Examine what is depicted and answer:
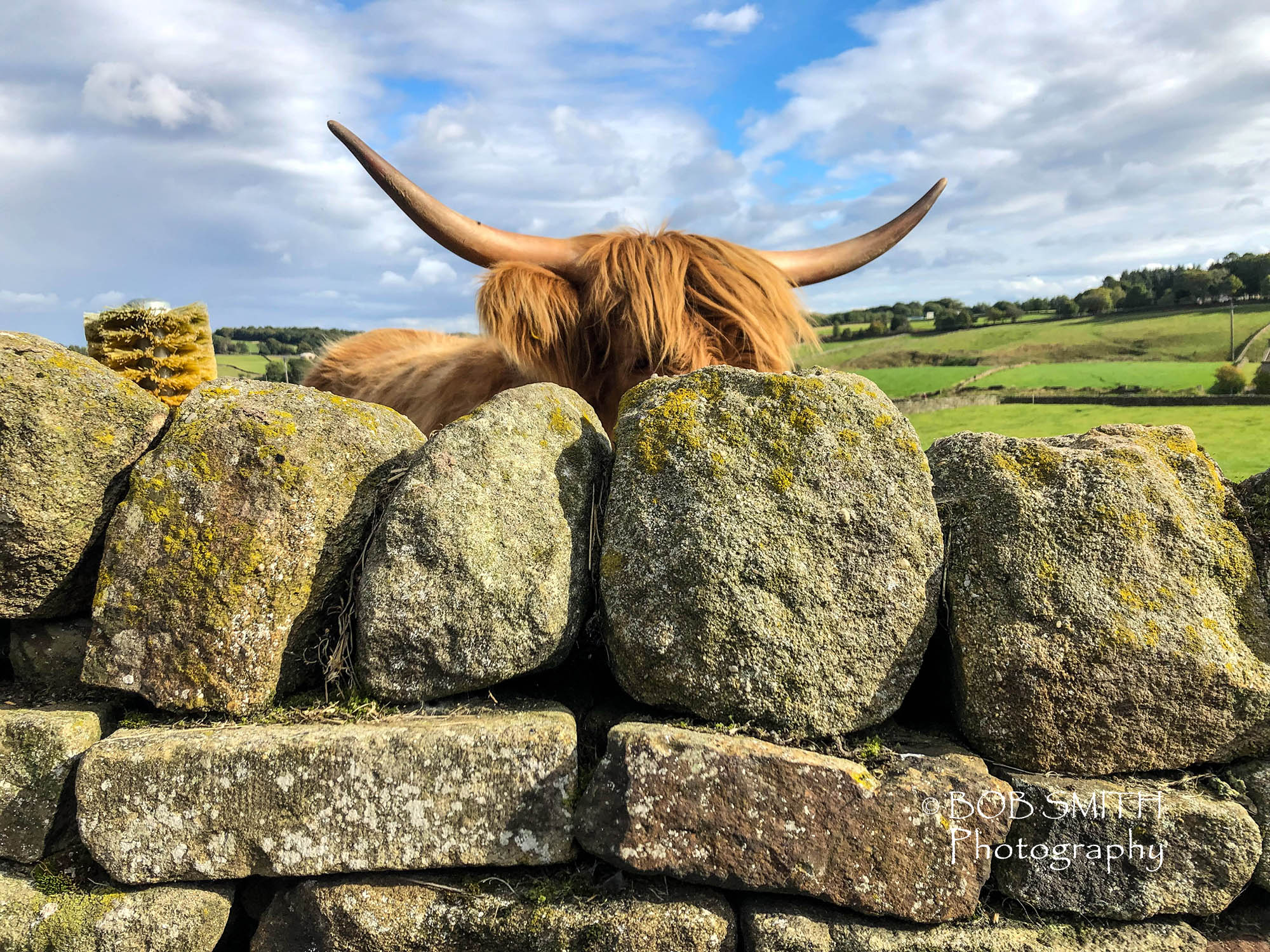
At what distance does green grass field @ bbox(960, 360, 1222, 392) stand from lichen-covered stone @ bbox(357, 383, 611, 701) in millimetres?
13105

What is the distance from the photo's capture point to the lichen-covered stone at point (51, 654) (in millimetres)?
2018

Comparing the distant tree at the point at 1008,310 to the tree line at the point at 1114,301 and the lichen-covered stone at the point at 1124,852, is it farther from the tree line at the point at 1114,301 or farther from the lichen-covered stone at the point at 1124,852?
the lichen-covered stone at the point at 1124,852

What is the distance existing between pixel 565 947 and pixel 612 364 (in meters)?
2.45

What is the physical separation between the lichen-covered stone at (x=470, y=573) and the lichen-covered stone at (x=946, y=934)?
2.57ft

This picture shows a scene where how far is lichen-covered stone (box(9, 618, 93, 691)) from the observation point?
6.62ft

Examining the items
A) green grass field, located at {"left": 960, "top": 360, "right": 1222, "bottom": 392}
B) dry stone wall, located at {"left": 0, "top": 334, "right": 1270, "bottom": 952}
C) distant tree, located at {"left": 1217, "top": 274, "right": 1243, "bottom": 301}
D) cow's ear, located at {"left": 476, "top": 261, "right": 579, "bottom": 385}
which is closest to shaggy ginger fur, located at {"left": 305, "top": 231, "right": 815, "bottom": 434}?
cow's ear, located at {"left": 476, "top": 261, "right": 579, "bottom": 385}

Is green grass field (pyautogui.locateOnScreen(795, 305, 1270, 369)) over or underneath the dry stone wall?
over

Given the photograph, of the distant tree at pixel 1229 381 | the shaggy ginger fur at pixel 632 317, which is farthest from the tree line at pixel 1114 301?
the shaggy ginger fur at pixel 632 317

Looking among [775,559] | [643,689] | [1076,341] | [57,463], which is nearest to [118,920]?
[57,463]

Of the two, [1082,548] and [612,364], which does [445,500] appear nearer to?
[1082,548]

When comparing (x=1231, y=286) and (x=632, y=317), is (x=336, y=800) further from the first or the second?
(x=1231, y=286)

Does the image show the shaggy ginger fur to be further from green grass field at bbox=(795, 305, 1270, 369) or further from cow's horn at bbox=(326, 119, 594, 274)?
green grass field at bbox=(795, 305, 1270, 369)

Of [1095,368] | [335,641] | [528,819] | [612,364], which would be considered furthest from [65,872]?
[1095,368]

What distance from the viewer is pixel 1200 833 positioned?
64.4 inches
